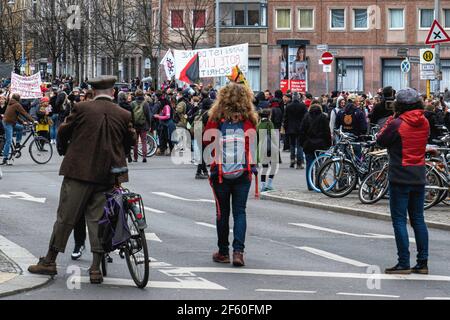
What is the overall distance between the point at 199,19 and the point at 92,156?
66.4 metres

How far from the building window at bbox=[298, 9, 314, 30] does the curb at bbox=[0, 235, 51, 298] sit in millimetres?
65768

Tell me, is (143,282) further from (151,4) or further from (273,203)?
(151,4)

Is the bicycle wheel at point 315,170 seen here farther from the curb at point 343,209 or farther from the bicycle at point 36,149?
the bicycle at point 36,149

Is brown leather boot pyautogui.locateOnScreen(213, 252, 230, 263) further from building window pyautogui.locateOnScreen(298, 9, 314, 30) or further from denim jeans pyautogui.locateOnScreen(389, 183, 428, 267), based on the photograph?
building window pyautogui.locateOnScreen(298, 9, 314, 30)

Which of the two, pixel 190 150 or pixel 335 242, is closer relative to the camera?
pixel 335 242

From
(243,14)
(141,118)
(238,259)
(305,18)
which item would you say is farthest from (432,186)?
(243,14)

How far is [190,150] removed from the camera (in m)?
35.3

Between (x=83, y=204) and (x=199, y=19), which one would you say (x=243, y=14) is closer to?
(x=199, y=19)

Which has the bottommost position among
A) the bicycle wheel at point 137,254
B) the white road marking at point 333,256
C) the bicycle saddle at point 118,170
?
Result: the white road marking at point 333,256

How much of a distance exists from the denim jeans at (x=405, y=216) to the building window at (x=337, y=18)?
218ft

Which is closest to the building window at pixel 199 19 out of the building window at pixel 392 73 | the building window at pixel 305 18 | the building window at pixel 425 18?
the building window at pixel 305 18

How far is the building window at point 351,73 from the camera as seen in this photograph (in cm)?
7706
